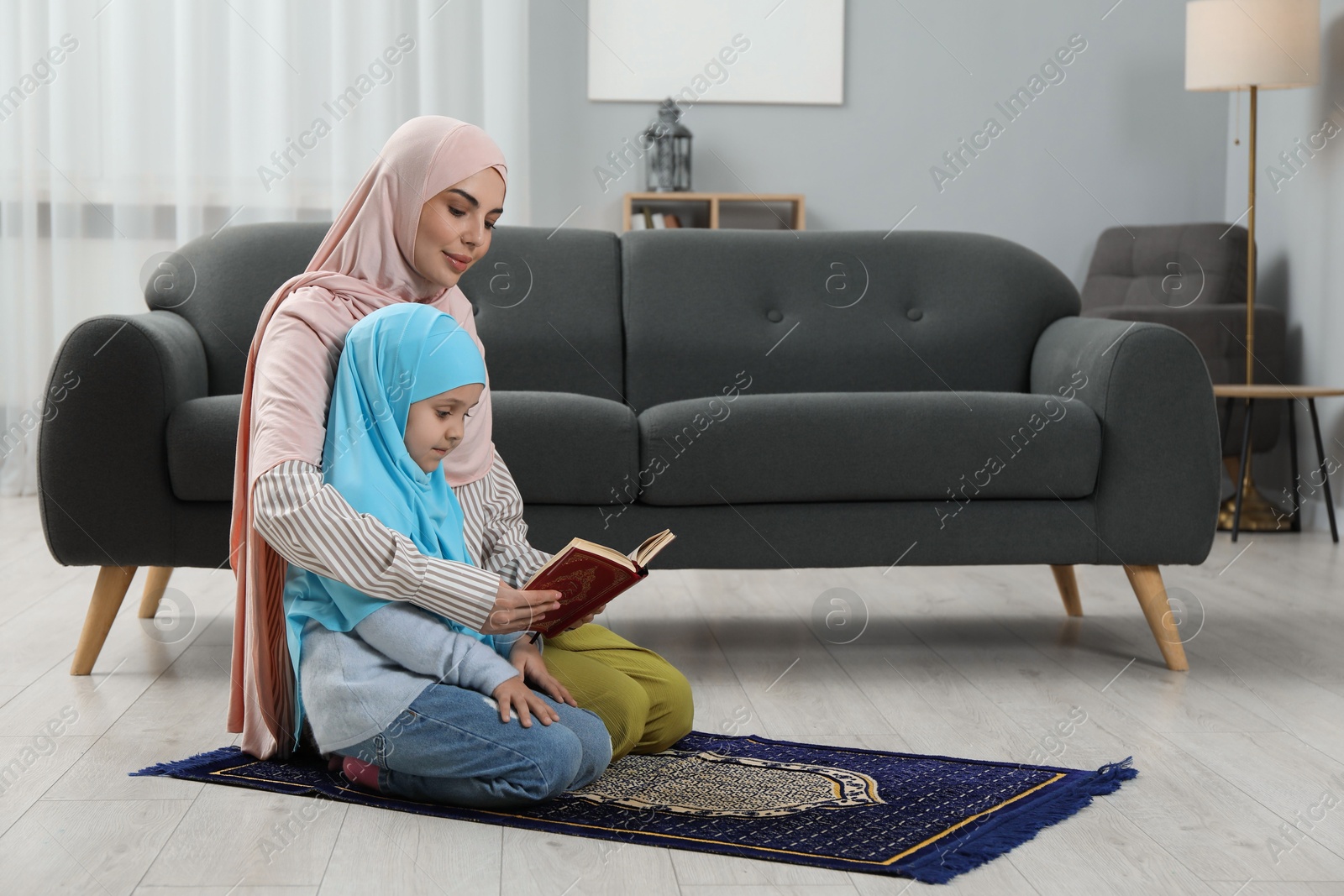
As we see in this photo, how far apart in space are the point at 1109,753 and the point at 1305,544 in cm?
213

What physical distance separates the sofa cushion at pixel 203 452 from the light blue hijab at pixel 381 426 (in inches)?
22.7

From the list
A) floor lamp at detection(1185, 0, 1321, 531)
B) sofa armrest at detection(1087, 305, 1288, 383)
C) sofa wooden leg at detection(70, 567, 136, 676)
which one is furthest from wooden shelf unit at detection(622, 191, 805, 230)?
sofa wooden leg at detection(70, 567, 136, 676)

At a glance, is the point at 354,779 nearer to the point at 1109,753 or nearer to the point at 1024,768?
the point at 1024,768

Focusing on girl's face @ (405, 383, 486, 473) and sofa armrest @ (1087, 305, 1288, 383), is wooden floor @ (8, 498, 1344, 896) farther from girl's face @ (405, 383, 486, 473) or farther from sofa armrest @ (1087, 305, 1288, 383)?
sofa armrest @ (1087, 305, 1288, 383)

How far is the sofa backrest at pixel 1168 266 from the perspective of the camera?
13.2 ft

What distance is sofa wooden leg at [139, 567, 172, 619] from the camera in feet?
7.89

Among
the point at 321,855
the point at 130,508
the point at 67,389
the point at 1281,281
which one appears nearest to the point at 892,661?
the point at 321,855

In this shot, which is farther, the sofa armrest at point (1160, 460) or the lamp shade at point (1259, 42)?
the lamp shade at point (1259, 42)

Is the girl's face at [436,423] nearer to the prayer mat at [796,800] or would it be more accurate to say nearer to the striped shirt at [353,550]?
the striped shirt at [353,550]

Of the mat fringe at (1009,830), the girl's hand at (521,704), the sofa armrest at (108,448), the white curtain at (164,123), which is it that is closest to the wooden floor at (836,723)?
the mat fringe at (1009,830)

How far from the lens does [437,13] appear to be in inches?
171

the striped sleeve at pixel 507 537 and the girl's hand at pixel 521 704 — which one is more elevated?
the striped sleeve at pixel 507 537

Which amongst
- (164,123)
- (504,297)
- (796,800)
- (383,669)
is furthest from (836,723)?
(164,123)

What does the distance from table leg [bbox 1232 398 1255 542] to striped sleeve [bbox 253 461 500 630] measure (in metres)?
2.81
